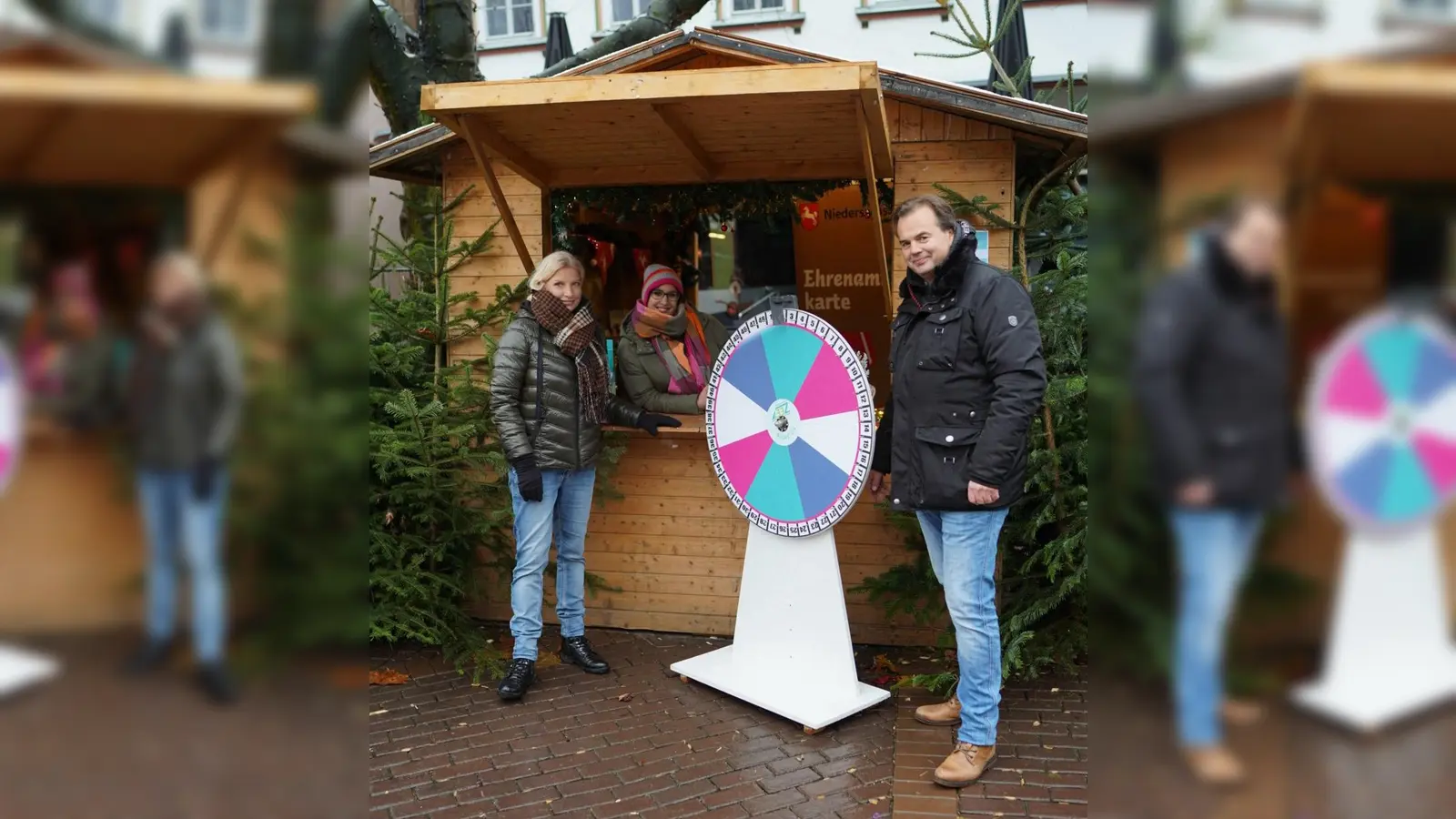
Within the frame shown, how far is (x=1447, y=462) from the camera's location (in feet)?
2.44

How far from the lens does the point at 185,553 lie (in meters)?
0.73

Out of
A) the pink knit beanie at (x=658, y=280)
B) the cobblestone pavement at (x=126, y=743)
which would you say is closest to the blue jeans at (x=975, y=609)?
the pink knit beanie at (x=658, y=280)

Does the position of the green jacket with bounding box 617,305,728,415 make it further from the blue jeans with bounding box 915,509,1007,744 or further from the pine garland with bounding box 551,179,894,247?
the blue jeans with bounding box 915,509,1007,744

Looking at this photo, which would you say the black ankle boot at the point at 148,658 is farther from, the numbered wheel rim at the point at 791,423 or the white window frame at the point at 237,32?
the numbered wheel rim at the point at 791,423

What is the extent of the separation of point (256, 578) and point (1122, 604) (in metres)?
0.67

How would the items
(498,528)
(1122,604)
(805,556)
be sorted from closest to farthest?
(1122,604) → (805,556) → (498,528)

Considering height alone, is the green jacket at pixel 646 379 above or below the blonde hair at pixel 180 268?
below

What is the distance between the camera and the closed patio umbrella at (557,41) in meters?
11.6

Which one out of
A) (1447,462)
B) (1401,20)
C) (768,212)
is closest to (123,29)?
(1401,20)

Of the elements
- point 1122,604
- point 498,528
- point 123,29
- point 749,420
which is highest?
point 123,29

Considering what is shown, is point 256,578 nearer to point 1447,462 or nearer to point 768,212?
point 1447,462

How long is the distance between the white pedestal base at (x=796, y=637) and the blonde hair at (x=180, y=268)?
384 centimetres

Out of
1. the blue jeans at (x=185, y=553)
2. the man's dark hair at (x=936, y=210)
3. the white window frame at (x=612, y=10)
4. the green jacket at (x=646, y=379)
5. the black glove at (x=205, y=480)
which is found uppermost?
the white window frame at (x=612, y=10)

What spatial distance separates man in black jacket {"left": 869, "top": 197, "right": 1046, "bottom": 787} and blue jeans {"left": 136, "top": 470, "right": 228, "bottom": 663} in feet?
10.1
